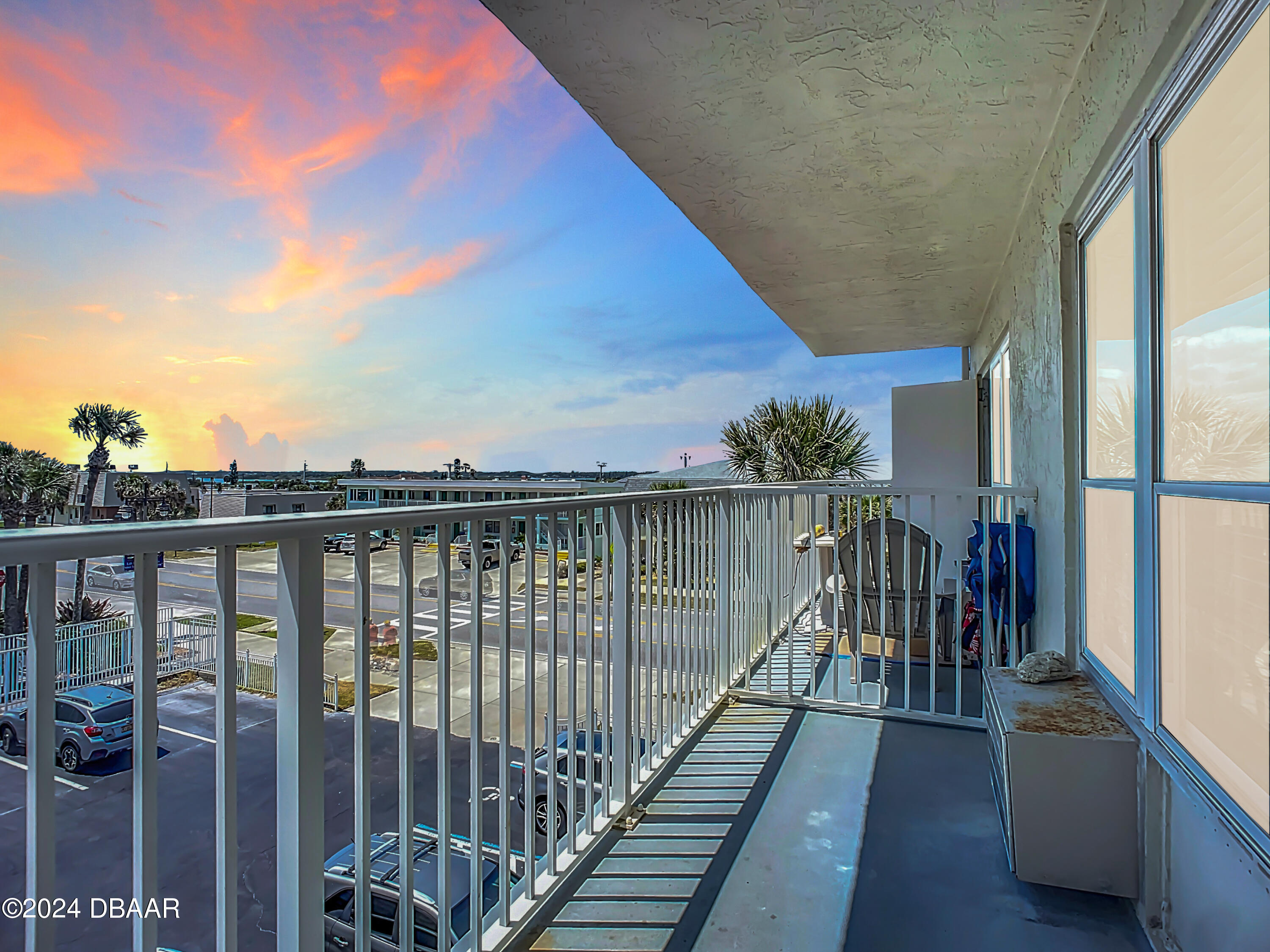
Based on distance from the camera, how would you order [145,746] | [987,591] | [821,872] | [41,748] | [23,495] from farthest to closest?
[23,495], [987,591], [821,872], [145,746], [41,748]

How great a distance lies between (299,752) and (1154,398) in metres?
1.84

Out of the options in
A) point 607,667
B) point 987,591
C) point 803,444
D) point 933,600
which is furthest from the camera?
point 803,444

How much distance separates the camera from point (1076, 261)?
7.13 feet

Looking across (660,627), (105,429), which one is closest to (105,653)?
(660,627)

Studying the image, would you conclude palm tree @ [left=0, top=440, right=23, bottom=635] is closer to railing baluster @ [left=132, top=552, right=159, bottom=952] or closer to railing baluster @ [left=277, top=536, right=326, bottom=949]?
railing baluster @ [left=132, top=552, right=159, bottom=952]

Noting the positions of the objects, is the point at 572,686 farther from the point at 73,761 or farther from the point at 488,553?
the point at 73,761

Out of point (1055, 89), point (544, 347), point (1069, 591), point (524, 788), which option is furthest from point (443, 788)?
point (544, 347)

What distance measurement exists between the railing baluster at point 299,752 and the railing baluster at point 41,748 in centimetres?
26

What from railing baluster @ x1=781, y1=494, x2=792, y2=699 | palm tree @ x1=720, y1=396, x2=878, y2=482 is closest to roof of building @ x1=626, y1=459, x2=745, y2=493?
palm tree @ x1=720, y1=396, x2=878, y2=482

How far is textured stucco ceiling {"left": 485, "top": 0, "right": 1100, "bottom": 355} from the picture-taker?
1832 millimetres

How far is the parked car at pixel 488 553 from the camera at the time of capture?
1377 millimetres

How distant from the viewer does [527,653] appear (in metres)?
1.54

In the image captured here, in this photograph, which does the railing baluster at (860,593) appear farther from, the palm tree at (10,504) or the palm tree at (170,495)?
the palm tree at (170,495)

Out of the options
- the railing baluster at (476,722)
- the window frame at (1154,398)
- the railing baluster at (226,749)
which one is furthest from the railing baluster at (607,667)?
the window frame at (1154,398)
